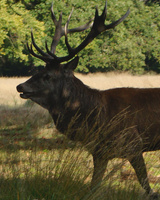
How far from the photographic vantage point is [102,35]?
32.7 meters

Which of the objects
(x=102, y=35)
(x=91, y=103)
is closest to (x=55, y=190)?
(x=91, y=103)

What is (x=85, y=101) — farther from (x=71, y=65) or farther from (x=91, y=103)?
(x=71, y=65)

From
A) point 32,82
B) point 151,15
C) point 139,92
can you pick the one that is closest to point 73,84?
point 32,82

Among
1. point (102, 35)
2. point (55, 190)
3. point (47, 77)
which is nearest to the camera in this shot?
point (55, 190)

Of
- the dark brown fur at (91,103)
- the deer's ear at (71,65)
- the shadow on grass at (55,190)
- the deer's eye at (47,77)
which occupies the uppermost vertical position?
the deer's ear at (71,65)

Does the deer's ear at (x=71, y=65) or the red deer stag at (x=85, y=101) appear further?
the deer's ear at (x=71, y=65)

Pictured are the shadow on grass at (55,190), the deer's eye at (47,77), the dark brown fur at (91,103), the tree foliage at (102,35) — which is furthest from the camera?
the tree foliage at (102,35)

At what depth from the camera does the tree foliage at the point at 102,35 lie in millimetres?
25047

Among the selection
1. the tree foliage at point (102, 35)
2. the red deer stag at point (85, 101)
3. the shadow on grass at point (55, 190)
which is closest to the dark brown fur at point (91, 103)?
the red deer stag at point (85, 101)

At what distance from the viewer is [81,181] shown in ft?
10.2

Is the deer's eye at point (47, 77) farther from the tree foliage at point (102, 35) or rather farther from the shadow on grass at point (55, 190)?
the tree foliage at point (102, 35)

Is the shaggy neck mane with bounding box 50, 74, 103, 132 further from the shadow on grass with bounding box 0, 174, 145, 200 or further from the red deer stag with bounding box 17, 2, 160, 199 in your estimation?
the shadow on grass with bounding box 0, 174, 145, 200

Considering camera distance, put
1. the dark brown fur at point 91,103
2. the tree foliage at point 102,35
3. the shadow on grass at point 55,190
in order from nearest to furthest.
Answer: the shadow on grass at point 55,190 < the dark brown fur at point 91,103 < the tree foliage at point 102,35

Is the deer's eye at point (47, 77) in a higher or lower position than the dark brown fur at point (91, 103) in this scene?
higher
